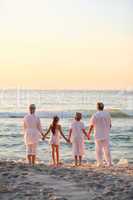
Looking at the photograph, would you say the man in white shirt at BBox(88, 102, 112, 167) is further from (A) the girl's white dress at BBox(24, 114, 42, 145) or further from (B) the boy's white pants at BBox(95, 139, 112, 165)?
(A) the girl's white dress at BBox(24, 114, 42, 145)

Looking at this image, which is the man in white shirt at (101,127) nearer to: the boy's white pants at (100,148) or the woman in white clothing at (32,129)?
the boy's white pants at (100,148)

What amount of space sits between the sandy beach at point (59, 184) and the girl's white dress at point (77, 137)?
2704mm

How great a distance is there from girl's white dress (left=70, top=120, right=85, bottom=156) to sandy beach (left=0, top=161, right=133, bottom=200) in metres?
2.70

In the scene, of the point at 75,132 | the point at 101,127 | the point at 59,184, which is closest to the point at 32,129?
the point at 75,132

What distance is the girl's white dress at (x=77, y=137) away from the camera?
12781 millimetres

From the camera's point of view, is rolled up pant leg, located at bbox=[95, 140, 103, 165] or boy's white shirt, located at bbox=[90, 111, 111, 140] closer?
boy's white shirt, located at bbox=[90, 111, 111, 140]

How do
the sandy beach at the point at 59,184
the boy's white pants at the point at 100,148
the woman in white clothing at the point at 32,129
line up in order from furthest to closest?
the boy's white pants at the point at 100,148 → the woman in white clothing at the point at 32,129 → the sandy beach at the point at 59,184

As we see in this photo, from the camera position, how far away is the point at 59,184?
8414 mm

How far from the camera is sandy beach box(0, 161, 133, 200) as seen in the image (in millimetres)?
7598

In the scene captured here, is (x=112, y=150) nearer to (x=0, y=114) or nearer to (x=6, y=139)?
(x=6, y=139)

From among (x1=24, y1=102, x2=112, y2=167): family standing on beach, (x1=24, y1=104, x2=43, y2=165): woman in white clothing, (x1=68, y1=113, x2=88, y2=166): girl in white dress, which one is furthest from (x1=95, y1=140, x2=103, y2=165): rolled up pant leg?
(x1=24, y1=104, x2=43, y2=165): woman in white clothing

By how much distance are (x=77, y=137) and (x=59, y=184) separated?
4.44 m

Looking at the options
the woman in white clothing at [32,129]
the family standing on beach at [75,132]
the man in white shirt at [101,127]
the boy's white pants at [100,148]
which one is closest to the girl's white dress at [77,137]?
the family standing on beach at [75,132]

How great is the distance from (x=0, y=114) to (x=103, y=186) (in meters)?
38.4
